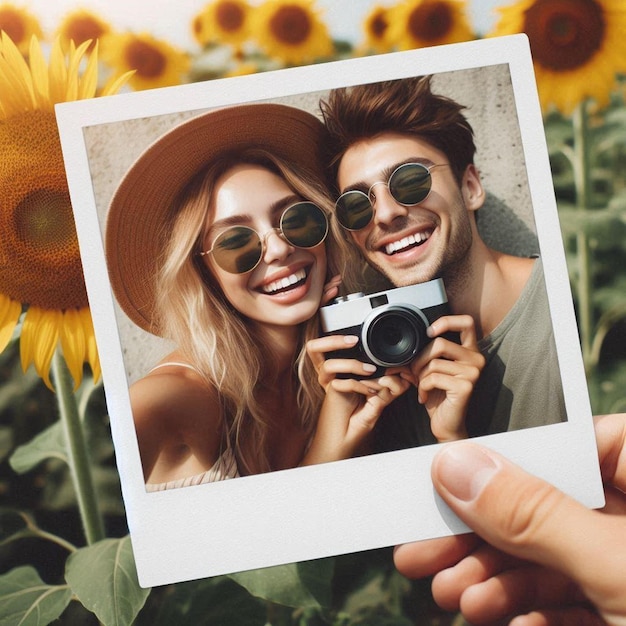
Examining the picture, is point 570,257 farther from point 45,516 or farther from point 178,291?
point 45,516

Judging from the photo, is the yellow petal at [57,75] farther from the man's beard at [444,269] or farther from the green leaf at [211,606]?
the green leaf at [211,606]

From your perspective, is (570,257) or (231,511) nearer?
(231,511)

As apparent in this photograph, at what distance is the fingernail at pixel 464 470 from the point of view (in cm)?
50

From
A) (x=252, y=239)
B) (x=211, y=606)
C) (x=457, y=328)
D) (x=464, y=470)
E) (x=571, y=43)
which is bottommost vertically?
(x=211, y=606)

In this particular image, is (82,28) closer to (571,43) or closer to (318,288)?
(318,288)

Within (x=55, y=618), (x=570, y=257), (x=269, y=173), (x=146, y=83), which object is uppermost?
(x=146, y=83)

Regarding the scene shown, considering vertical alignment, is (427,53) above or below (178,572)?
above

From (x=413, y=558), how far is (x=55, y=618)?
318mm

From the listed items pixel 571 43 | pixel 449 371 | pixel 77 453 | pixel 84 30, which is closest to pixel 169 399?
pixel 77 453

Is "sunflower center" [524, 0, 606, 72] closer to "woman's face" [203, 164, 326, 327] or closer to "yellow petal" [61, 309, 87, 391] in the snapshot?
"woman's face" [203, 164, 326, 327]

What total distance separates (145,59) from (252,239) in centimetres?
22

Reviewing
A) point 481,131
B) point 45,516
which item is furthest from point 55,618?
point 481,131

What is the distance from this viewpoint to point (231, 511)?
523 mm

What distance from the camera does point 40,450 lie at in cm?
61
